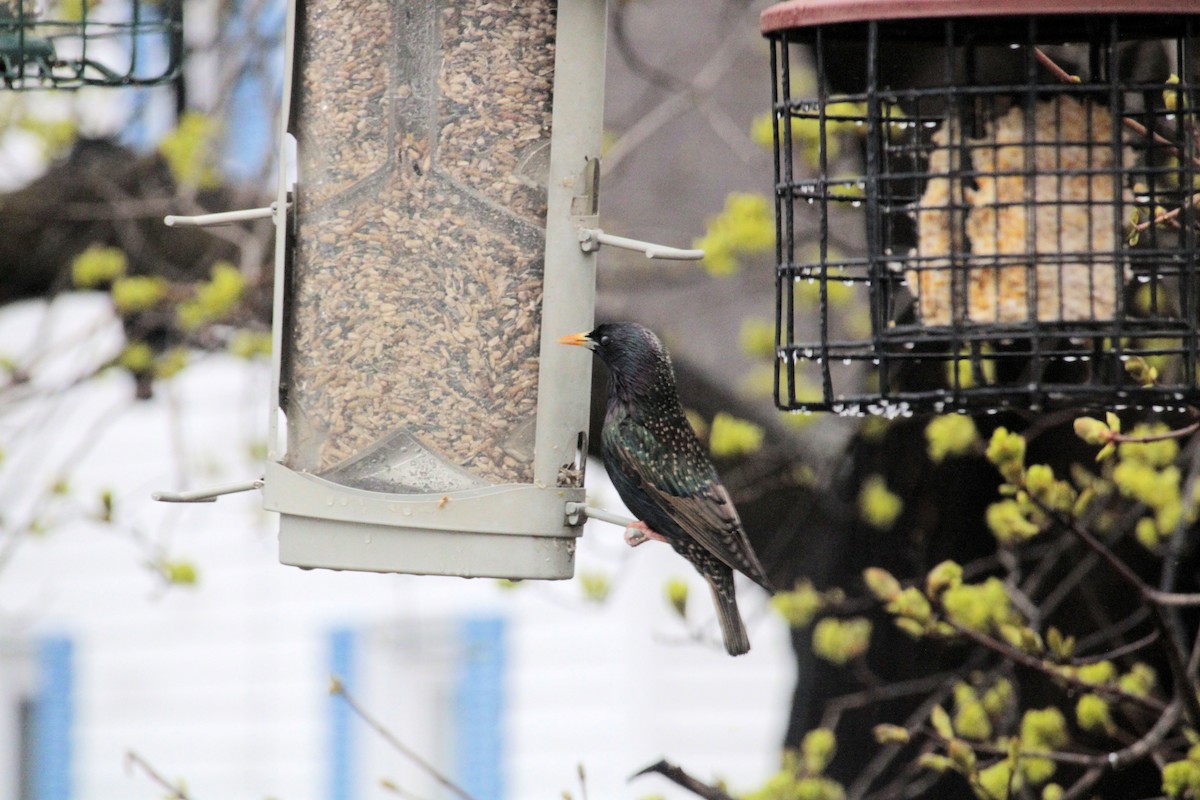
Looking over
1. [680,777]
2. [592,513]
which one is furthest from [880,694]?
[680,777]

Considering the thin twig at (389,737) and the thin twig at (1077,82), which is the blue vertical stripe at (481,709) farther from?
the thin twig at (1077,82)

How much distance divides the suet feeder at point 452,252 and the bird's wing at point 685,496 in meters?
0.23

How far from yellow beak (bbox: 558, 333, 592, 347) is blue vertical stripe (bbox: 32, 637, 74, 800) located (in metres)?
8.69

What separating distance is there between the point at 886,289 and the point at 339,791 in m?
7.72

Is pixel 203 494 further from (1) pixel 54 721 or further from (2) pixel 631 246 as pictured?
(1) pixel 54 721

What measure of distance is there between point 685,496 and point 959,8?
132cm

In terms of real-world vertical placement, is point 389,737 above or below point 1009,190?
below

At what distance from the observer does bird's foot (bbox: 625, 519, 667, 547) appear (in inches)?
135

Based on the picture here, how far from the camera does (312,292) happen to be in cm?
344

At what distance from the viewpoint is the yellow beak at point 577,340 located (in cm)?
328

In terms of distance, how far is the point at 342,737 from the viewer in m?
10.1

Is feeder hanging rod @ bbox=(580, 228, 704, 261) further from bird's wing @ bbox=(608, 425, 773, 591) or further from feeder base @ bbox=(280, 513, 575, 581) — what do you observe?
feeder base @ bbox=(280, 513, 575, 581)

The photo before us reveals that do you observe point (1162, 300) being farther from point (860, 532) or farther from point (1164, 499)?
point (860, 532)

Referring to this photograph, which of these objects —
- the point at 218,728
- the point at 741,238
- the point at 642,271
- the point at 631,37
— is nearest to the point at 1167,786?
the point at 741,238
